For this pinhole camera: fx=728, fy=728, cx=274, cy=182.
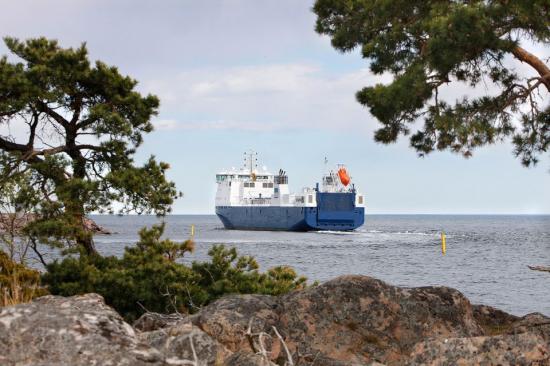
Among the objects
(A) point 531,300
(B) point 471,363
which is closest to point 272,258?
(A) point 531,300

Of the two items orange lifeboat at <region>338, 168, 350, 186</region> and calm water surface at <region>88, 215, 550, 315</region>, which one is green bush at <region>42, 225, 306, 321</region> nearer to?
calm water surface at <region>88, 215, 550, 315</region>

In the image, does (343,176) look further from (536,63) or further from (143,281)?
(536,63)

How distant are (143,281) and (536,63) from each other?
7988mm

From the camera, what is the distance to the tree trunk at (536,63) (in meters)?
10.6

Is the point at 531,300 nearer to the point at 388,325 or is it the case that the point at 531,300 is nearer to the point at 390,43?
the point at 390,43

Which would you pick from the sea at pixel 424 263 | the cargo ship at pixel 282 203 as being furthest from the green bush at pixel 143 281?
the cargo ship at pixel 282 203

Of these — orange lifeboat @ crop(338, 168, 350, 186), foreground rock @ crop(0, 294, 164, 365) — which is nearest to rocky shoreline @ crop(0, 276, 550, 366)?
foreground rock @ crop(0, 294, 164, 365)

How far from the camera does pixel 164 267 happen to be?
46.6 feet

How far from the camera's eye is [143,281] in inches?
547

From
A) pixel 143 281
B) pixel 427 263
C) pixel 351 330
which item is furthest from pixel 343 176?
pixel 351 330

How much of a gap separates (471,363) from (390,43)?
6214 millimetres

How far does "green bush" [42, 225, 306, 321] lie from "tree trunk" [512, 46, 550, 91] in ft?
22.9

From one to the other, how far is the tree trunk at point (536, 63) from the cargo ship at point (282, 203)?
226 ft

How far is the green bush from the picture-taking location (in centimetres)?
1384
